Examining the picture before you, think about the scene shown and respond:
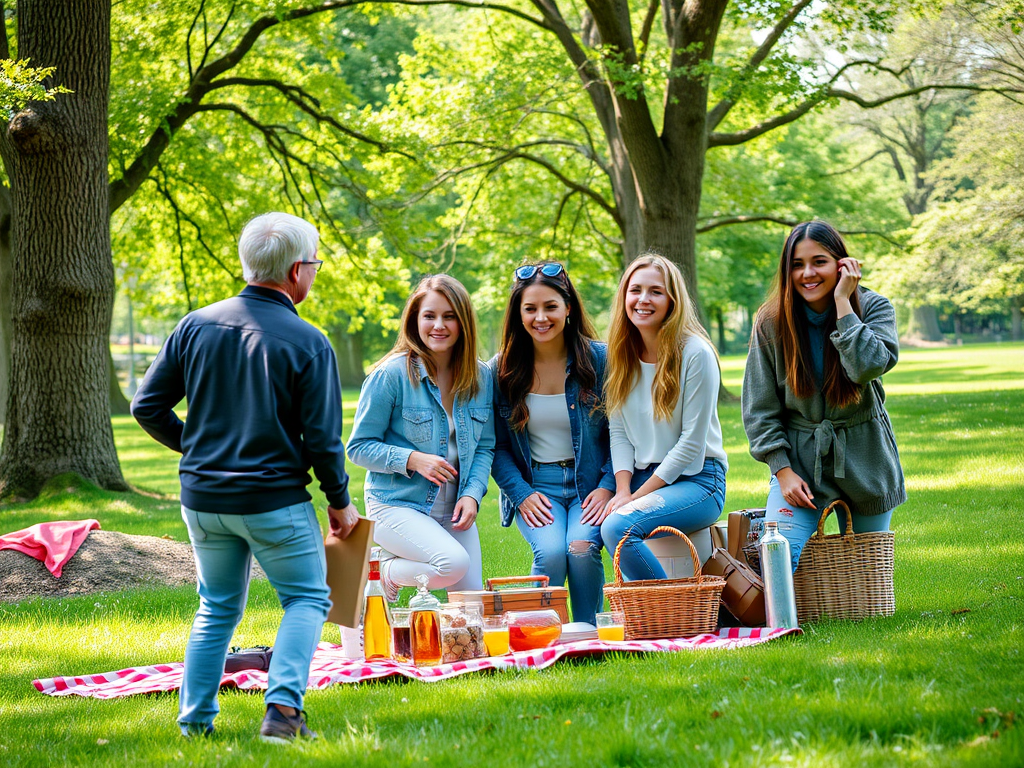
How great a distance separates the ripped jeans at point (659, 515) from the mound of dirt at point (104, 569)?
3743 millimetres

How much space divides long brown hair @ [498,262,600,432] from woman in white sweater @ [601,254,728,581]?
23 centimetres

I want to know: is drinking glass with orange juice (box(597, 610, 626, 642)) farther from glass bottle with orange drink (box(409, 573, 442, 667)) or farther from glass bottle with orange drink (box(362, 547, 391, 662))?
glass bottle with orange drink (box(362, 547, 391, 662))

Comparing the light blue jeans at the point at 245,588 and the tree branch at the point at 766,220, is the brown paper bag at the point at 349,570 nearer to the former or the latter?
the light blue jeans at the point at 245,588

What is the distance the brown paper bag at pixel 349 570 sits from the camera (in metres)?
4.10

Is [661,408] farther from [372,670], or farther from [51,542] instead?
[51,542]

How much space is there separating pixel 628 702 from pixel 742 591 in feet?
5.34

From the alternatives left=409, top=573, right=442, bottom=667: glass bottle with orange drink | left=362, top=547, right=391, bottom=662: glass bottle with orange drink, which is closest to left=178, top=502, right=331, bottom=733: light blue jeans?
left=409, top=573, right=442, bottom=667: glass bottle with orange drink

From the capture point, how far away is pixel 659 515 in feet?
18.1

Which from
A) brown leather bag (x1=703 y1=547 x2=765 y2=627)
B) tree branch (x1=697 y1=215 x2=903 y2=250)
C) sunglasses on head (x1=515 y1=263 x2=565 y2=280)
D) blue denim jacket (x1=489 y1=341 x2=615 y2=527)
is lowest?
brown leather bag (x1=703 y1=547 x2=765 y2=627)

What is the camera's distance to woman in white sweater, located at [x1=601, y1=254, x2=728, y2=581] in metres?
5.64

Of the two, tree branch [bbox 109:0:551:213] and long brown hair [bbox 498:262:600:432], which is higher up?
tree branch [bbox 109:0:551:213]

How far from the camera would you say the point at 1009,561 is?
696cm

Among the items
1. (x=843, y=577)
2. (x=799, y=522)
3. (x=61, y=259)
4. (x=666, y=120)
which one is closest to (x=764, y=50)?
(x=666, y=120)

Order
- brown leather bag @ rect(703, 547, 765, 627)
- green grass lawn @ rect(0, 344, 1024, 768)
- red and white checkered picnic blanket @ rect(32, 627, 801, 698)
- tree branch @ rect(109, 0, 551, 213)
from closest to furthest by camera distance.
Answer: green grass lawn @ rect(0, 344, 1024, 768) < red and white checkered picnic blanket @ rect(32, 627, 801, 698) < brown leather bag @ rect(703, 547, 765, 627) < tree branch @ rect(109, 0, 551, 213)
